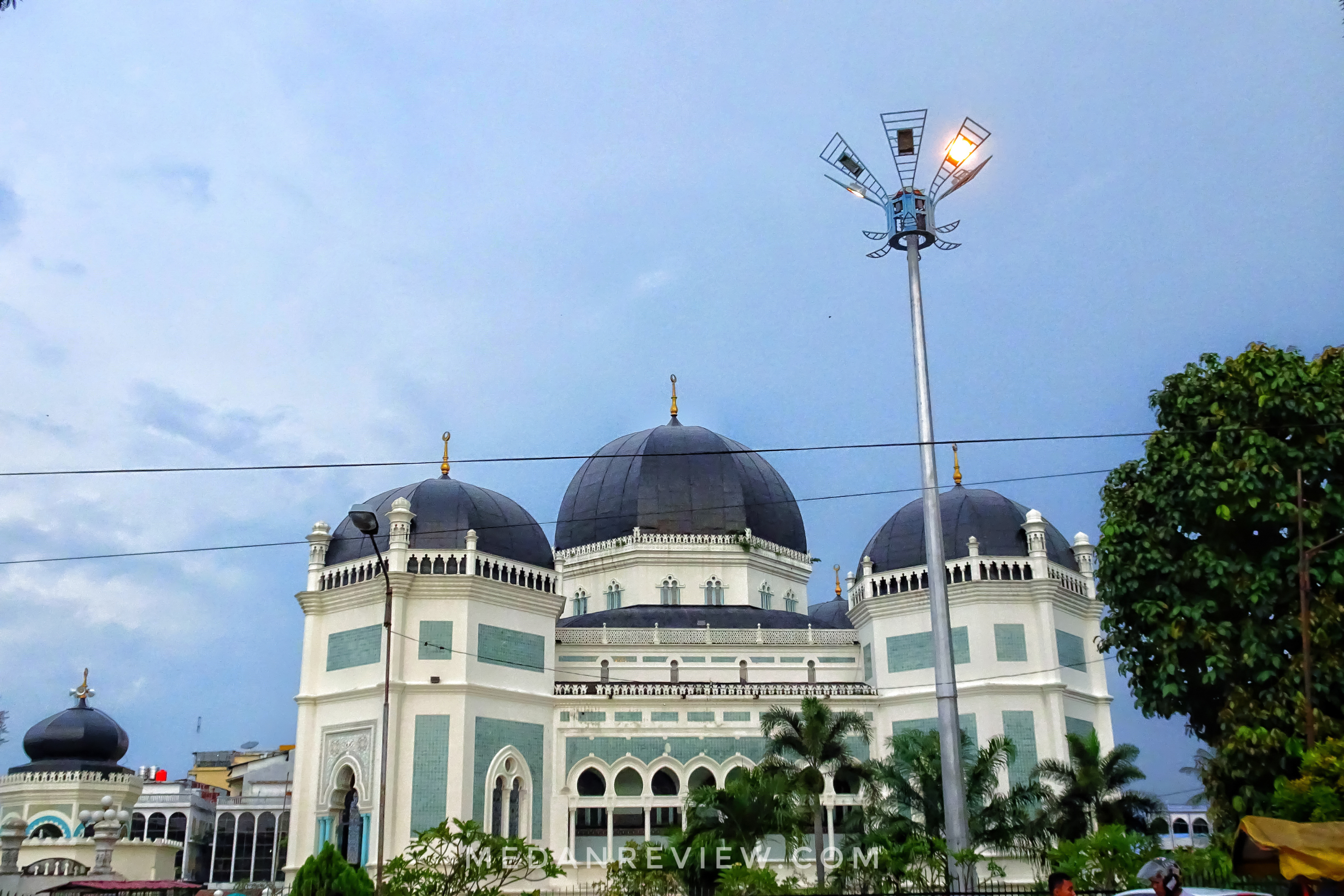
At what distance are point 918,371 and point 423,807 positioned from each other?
21.2 metres

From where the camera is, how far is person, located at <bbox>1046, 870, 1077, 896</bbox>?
36.0 feet

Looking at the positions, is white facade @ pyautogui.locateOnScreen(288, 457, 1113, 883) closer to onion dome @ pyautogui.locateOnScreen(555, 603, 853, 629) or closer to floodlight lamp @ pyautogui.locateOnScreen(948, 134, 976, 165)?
onion dome @ pyautogui.locateOnScreen(555, 603, 853, 629)

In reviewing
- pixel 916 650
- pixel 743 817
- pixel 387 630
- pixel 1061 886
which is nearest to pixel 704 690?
pixel 916 650

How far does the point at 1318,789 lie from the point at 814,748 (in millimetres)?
15290

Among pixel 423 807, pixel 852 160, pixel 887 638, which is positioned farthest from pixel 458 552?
pixel 852 160

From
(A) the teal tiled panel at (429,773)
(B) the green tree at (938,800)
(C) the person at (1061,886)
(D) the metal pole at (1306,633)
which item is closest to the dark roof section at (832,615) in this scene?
(B) the green tree at (938,800)

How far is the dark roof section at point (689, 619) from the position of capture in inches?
1646

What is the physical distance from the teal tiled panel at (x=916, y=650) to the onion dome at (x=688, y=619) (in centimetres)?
365

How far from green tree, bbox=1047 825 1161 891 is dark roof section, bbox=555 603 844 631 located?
67.2ft

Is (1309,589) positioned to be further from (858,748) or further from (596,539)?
(596,539)

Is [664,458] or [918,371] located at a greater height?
[664,458]

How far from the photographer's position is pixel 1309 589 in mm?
21203

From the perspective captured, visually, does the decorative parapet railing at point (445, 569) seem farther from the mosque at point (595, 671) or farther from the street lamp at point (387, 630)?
the street lamp at point (387, 630)

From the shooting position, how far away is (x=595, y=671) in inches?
1593
